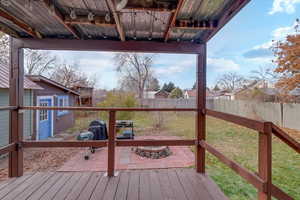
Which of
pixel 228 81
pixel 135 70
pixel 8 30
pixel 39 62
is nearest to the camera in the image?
pixel 8 30

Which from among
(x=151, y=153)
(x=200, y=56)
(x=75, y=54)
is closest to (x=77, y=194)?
(x=200, y=56)

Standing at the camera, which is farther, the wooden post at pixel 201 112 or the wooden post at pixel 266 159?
the wooden post at pixel 201 112

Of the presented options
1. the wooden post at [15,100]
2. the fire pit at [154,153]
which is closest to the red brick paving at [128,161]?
the fire pit at [154,153]

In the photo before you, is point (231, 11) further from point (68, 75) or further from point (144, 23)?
point (68, 75)

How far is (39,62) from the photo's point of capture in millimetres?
14523

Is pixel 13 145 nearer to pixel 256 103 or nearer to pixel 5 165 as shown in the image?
pixel 5 165

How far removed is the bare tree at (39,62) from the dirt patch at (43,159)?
446 inches

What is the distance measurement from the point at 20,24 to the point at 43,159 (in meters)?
3.89

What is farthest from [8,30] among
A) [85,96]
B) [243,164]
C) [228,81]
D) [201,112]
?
[228,81]

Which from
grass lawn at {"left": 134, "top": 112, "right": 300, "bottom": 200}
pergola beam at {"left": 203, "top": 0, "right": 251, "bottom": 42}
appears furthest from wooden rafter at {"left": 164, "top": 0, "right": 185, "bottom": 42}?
grass lawn at {"left": 134, "top": 112, "right": 300, "bottom": 200}

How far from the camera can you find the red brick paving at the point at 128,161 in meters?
3.86

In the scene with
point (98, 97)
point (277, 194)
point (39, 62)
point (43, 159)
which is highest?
point (39, 62)

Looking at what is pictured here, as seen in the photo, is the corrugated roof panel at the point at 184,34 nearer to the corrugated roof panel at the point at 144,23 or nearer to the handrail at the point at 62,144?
the corrugated roof panel at the point at 144,23

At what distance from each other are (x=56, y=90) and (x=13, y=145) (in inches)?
257
